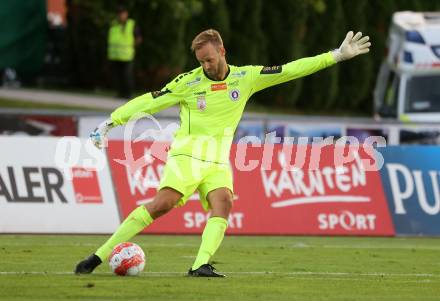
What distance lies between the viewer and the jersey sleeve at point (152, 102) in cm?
1232

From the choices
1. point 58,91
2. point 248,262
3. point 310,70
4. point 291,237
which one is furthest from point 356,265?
point 58,91

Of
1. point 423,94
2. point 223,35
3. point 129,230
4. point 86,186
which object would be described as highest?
point 129,230

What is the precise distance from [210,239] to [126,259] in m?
0.80

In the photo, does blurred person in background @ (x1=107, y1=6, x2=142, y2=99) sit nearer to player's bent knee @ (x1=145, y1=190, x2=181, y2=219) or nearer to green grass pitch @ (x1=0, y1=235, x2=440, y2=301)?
green grass pitch @ (x1=0, y1=235, x2=440, y2=301)

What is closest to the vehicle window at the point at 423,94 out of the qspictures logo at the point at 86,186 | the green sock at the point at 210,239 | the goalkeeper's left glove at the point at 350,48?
the qspictures logo at the point at 86,186

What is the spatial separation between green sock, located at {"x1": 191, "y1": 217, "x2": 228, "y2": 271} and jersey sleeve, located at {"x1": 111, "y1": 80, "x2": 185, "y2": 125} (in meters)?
1.16

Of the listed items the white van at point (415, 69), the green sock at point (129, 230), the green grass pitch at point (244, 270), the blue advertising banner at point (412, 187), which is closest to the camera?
the green grass pitch at point (244, 270)

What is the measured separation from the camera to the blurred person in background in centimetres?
2936

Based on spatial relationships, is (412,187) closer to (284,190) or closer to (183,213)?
(284,190)

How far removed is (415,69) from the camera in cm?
2642

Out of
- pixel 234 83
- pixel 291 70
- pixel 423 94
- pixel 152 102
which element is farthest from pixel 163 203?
pixel 423 94

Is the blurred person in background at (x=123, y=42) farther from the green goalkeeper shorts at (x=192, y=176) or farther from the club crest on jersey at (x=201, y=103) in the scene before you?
the green goalkeeper shorts at (x=192, y=176)

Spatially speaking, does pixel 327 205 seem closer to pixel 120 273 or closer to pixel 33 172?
pixel 33 172

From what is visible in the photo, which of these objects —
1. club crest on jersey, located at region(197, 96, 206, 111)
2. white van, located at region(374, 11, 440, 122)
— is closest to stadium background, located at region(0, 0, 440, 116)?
white van, located at region(374, 11, 440, 122)
